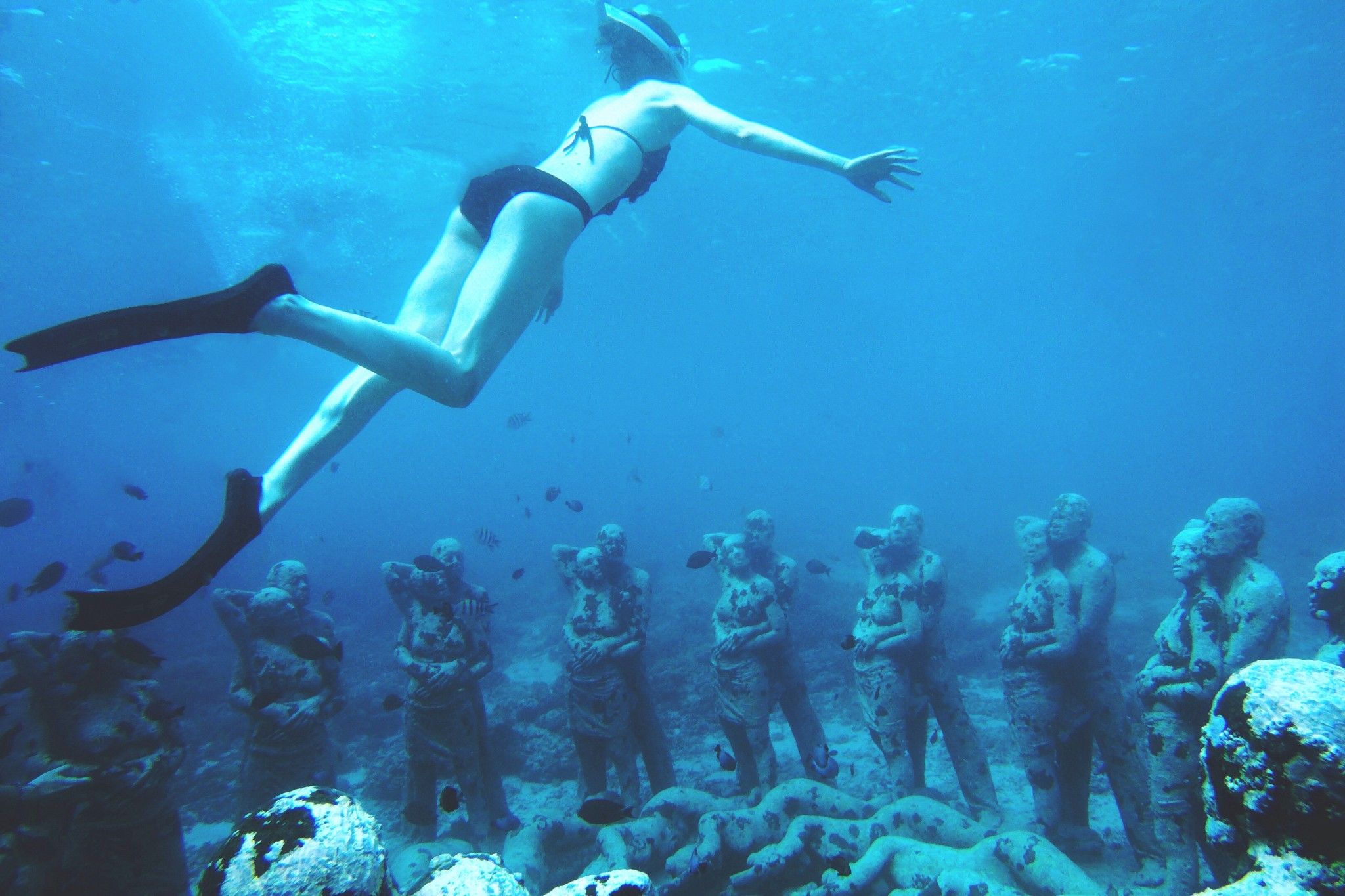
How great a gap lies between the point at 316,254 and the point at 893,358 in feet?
290

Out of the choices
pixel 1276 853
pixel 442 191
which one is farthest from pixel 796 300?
pixel 1276 853

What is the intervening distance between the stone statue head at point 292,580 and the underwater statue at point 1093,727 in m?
7.45

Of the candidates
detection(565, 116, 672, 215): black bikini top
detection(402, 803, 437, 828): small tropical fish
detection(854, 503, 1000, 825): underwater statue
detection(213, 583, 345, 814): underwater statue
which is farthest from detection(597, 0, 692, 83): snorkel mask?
detection(402, 803, 437, 828): small tropical fish

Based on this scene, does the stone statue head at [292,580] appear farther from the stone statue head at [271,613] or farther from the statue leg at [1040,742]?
the statue leg at [1040,742]

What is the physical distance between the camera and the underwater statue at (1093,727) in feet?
16.6

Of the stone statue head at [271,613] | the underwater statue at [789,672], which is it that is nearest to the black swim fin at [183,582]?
the stone statue head at [271,613]

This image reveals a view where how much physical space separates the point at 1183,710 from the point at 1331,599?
1.13 metres

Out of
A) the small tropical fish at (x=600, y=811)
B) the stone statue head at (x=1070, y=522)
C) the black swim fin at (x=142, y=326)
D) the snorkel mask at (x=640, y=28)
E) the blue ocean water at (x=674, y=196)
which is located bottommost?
the small tropical fish at (x=600, y=811)

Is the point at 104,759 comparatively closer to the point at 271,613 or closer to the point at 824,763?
the point at 271,613

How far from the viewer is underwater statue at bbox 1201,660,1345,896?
3.78 ft

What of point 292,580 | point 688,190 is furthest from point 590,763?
point 688,190

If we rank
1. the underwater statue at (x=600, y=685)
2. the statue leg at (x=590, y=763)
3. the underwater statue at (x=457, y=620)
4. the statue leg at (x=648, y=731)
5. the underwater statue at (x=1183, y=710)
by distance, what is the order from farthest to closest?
1. the statue leg at (x=648, y=731)
2. the statue leg at (x=590, y=763)
3. the underwater statue at (x=600, y=685)
4. the underwater statue at (x=457, y=620)
5. the underwater statue at (x=1183, y=710)

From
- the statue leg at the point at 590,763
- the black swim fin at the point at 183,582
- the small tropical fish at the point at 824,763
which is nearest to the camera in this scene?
the black swim fin at the point at 183,582

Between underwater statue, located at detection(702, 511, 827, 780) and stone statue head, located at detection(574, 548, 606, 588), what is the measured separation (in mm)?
1578
